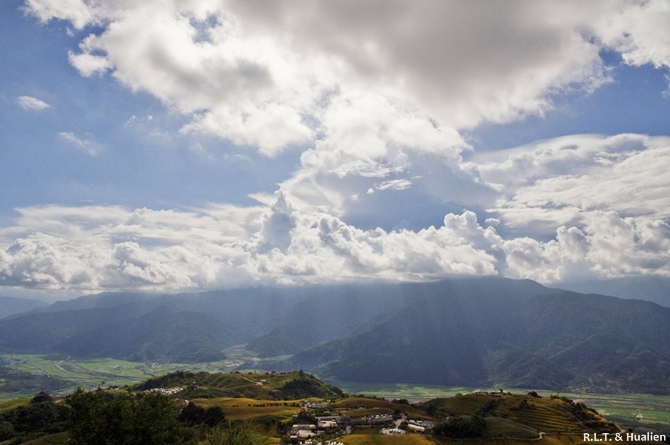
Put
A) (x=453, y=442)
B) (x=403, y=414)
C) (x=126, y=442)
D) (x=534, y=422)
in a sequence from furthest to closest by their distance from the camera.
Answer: (x=403, y=414) < (x=534, y=422) < (x=453, y=442) < (x=126, y=442)

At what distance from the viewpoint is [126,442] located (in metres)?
57.4

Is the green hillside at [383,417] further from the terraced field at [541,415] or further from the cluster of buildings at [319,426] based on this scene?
the cluster of buildings at [319,426]

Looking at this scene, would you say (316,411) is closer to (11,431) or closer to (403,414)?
(403,414)

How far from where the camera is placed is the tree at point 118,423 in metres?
57.7

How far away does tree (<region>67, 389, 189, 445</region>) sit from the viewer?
57656 mm

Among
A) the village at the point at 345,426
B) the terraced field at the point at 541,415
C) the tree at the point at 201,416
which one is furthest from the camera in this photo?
the terraced field at the point at 541,415

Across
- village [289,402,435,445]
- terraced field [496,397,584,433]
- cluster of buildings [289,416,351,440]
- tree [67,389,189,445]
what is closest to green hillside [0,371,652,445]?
terraced field [496,397,584,433]

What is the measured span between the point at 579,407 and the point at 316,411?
91665 millimetres

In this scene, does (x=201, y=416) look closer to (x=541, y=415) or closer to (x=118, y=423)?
(x=118, y=423)

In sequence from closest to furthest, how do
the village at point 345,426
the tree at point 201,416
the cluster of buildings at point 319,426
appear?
the village at point 345,426 → the cluster of buildings at point 319,426 → the tree at point 201,416

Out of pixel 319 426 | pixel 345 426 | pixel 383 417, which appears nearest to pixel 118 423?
pixel 319 426

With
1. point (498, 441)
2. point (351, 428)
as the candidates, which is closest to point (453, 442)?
point (498, 441)

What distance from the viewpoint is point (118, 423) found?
5834 centimetres

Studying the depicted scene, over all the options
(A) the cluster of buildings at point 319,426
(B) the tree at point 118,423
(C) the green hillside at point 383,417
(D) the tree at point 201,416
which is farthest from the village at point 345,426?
(B) the tree at point 118,423
